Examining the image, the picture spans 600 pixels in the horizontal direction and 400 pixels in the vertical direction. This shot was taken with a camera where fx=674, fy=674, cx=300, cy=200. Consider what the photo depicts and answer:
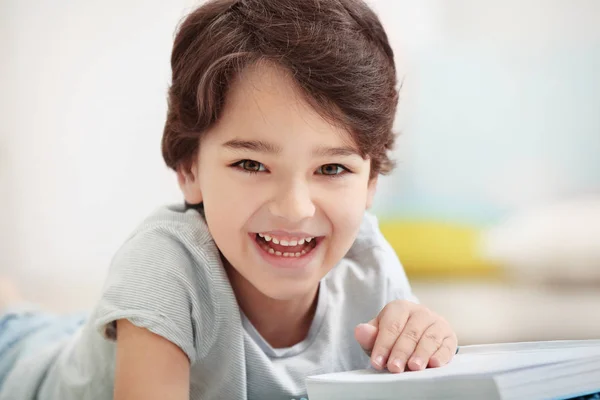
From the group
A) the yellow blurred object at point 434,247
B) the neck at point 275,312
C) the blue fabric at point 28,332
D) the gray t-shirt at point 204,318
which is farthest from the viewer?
the yellow blurred object at point 434,247

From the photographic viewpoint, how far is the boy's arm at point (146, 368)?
0.60 meters

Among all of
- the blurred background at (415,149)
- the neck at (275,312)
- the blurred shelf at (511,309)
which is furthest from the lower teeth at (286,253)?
the blurred background at (415,149)

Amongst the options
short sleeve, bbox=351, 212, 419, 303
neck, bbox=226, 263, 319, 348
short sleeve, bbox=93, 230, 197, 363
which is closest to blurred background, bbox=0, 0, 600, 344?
short sleeve, bbox=351, 212, 419, 303

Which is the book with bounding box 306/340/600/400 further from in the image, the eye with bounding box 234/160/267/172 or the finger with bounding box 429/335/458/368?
the eye with bounding box 234/160/267/172

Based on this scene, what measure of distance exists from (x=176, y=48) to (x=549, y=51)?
0.73 m

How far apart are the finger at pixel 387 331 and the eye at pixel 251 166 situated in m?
0.19

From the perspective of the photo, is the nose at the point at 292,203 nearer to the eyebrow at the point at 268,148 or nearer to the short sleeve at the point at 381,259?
the eyebrow at the point at 268,148

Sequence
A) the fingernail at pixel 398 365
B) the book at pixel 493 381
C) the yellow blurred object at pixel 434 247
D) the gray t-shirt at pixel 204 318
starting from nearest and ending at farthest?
the book at pixel 493 381, the fingernail at pixel 398 365, the gray t-shirt at pixel 204 318, the yellow blurred object at pixel 434 247

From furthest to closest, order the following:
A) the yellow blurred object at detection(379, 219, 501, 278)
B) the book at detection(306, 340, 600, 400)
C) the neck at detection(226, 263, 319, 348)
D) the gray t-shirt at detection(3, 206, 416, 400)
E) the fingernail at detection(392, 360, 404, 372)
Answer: the yellow blurred object at detection(379, 219, 501, 278), the neck at detection(226, 263, 319, 348), the gray t-shirt at detection(3, 206, 416, 400), the fingernail at detection(392, 360, 404, 372), the book at detection(306, 340, 600, 400)

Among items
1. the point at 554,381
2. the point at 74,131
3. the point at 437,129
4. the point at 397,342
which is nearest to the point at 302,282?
the point at 397,342

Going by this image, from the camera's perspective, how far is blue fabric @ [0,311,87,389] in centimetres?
95

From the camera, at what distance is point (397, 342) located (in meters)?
0.60

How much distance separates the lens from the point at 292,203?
59 centimetres

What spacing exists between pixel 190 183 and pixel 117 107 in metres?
0.41
